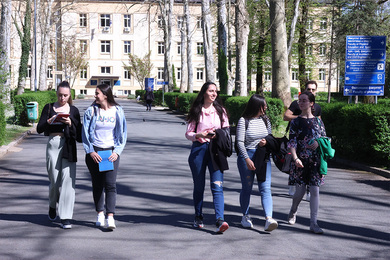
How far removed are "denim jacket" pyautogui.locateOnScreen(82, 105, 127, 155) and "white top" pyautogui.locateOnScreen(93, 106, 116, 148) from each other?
5cm

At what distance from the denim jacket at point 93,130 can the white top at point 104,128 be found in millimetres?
49

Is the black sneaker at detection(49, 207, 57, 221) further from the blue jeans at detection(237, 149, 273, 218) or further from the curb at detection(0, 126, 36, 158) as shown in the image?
the curb at detection(0, 126, 36, 158)

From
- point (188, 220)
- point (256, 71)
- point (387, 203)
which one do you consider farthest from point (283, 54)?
point (256, 71)

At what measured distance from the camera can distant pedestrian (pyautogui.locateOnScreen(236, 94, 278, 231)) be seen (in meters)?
6.77

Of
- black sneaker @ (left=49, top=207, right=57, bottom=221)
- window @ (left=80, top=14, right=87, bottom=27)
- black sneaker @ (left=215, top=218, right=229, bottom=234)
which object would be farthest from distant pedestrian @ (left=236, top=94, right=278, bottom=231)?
window @ (left=80, top=14, right=87, bottom=27)

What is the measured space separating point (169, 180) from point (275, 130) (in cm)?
1155

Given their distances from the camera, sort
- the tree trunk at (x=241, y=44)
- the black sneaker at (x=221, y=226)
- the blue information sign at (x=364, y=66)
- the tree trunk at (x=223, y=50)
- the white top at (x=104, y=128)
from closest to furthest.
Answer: the black sneaker at (x=221, y=226), the white top at (x=104, y=128), the blue information sign at (x=364, y=66), the tree trunk at (x=241, y=44), the tree trunk at (x=223, y=50)

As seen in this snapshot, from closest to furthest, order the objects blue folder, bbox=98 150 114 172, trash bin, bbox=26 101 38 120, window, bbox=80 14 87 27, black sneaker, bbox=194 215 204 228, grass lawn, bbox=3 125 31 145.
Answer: blue folder, bbox=98 150 114 172, black sneaker, bbox=194 215 204 228, grass lawn, bbox=3 125 31 145, trash bin, bbox=26 101 38 120, window, bbox=80 14 87 27

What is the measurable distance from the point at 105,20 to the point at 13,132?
69872 mm

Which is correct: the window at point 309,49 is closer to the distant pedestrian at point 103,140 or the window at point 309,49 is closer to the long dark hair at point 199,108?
the long dark hair at point 199,108

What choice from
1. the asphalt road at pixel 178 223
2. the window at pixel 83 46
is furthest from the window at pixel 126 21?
the asphalt road at pixel 178 223

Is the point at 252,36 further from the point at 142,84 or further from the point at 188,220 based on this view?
the point at 188,220

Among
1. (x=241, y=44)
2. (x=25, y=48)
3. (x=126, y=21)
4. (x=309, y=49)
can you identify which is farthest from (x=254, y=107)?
(x=126, y=21)

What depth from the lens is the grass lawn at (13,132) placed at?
18462mm
